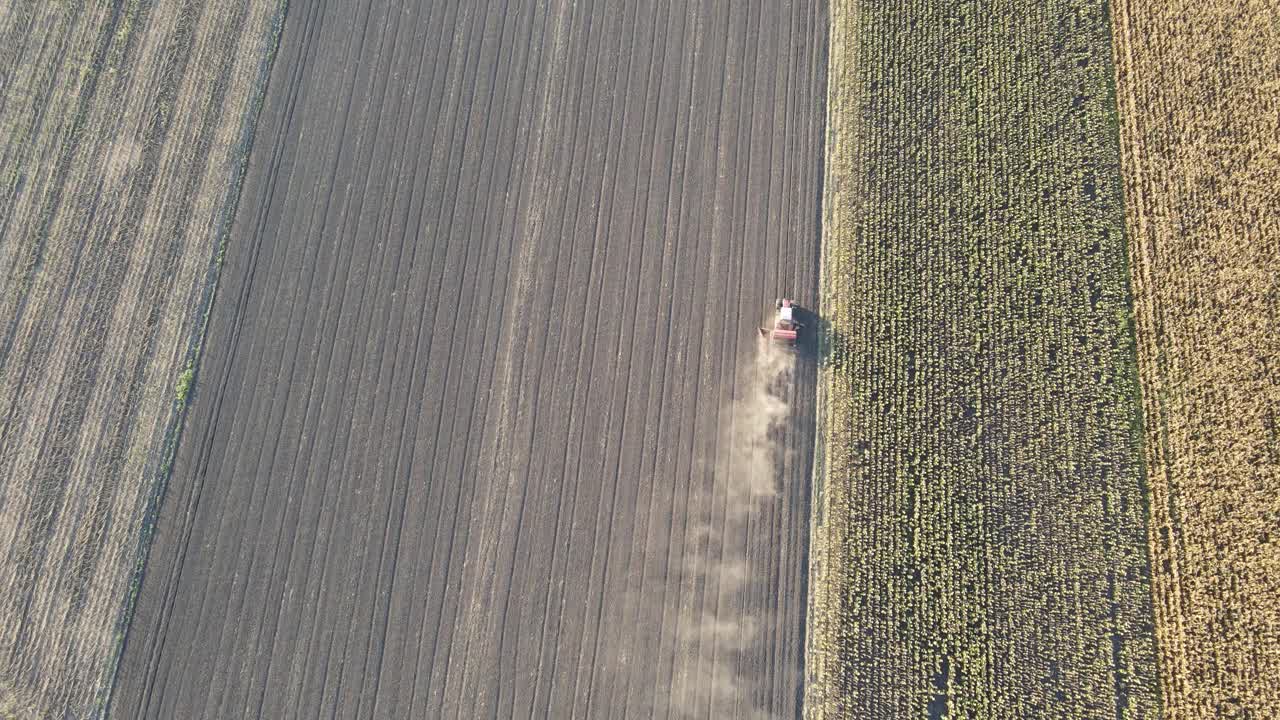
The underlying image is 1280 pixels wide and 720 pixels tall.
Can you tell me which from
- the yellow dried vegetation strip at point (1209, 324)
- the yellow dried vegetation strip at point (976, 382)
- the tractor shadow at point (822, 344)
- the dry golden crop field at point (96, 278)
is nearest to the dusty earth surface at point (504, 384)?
the tractor shadow at point (822, 344)

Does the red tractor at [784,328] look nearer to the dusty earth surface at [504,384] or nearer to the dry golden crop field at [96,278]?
the dusty earth surface at [504,384]

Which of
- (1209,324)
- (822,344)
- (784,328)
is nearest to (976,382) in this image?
(822,344)

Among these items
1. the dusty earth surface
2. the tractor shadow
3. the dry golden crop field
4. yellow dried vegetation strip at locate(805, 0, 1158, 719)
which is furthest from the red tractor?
Result: the dry golden crop field

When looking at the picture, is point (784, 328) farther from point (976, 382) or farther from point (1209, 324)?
point (1209, 324)

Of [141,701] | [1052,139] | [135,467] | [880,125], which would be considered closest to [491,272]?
[135,467]

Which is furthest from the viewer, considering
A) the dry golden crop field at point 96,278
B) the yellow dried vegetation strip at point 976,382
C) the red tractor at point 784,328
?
the red tractor at point 784,328

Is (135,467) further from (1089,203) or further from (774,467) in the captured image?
(1089,203)
